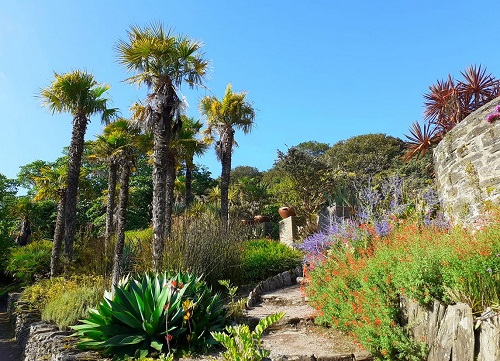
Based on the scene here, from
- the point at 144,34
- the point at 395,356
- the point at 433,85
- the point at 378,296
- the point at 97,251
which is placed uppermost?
the point at 144,34

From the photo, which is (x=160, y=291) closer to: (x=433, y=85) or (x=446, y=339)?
(x=446, y=339)

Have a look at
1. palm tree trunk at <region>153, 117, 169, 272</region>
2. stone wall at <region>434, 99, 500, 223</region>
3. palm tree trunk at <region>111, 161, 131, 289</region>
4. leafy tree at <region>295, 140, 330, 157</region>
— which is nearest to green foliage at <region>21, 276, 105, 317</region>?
palm tree trunk at <region>111, 161, 131, 289</region>

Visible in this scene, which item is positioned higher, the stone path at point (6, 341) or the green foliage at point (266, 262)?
the green foliage at point (266, 262)

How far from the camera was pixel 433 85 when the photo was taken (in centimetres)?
1020

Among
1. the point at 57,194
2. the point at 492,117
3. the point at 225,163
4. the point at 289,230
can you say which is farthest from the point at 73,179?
the point at 492,117

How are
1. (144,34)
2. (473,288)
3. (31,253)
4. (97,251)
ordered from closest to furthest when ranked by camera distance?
(473,288), (144,34), (97,251), (31,253)

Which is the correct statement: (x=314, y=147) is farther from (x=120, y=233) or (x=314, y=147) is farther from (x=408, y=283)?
(x=408, y=283)

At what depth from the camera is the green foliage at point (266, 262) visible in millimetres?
9586

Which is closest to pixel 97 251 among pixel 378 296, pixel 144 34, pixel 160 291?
pixel 144 34

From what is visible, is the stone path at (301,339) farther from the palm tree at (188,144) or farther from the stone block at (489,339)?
the palm tree at (188,144)

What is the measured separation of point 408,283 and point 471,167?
12.3ft

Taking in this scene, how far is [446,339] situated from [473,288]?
0.51 metres

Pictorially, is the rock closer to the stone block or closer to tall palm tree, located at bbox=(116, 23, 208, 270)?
the stone block

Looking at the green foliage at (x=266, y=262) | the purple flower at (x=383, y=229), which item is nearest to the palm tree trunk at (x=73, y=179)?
the green foliage at (x=266, y=262)
